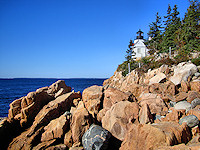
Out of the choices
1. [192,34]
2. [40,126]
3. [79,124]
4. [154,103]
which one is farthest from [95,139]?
[192,34]

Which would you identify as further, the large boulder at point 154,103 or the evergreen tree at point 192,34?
the evergreen tree at point 192,34

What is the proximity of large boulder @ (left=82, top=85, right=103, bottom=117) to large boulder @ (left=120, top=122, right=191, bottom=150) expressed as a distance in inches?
186

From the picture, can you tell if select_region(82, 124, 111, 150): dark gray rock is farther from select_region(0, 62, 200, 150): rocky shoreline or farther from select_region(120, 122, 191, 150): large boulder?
select_region(120, 122, 191, 150): large boulder

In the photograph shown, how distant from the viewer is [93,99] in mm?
11930

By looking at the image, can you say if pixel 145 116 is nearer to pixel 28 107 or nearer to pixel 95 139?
pixel 95 139

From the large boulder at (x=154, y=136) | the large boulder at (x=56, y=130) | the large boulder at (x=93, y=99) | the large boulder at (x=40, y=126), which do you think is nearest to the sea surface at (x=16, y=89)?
the large boulder at (x=40, y=126)

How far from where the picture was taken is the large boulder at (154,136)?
5.89 meters

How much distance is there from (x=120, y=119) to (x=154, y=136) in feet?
9.98

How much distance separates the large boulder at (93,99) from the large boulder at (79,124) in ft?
5.39

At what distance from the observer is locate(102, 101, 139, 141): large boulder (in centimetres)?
845

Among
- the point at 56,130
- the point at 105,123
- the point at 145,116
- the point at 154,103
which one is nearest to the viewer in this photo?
the point at 56,130

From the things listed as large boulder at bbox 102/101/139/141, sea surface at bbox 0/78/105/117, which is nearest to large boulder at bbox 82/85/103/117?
large boulder at bbox 102/101/139/141

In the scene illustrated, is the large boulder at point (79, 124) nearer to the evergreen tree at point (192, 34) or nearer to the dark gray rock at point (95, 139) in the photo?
the dark gray rock at point (95, 139)

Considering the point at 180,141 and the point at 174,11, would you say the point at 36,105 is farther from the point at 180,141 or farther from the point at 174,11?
the point at 174,11
